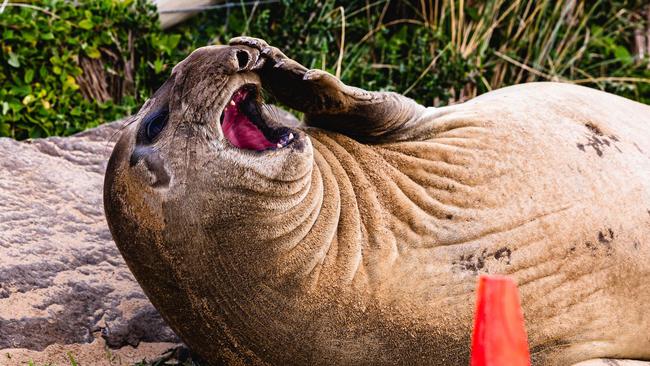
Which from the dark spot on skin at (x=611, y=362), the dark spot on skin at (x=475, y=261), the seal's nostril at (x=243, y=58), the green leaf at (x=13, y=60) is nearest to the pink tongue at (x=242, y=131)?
the seal's nostril at (x=243, y=58)

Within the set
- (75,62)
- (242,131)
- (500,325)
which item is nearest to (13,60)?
(75,62)

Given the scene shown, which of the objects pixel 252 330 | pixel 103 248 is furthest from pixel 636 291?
pixel 103 248

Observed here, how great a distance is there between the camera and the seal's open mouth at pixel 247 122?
3.22 m

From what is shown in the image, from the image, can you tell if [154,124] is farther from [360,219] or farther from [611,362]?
[611,362]

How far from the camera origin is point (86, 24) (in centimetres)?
614

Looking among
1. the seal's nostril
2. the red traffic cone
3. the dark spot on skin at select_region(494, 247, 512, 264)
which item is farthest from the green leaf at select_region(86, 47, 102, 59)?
the red traffic cone

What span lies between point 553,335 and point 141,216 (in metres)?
1.39

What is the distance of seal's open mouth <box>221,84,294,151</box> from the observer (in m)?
3.22

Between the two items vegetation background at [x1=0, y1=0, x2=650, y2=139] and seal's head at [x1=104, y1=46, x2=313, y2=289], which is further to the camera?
vegetation background at [x1=0, y1=0, x2=650, y2=139]

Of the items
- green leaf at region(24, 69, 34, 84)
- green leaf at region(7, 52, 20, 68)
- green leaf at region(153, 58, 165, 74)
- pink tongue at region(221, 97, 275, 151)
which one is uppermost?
pink tongue at region(221, 97, 275, 151)

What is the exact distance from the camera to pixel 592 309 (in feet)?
11.1

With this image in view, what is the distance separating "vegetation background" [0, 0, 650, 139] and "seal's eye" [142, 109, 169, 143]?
9.22 feet

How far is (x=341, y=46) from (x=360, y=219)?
3.52 m

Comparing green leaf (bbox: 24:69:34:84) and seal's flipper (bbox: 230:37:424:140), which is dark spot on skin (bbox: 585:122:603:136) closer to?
seal's flipper (bbox: 230:37:424:140)
